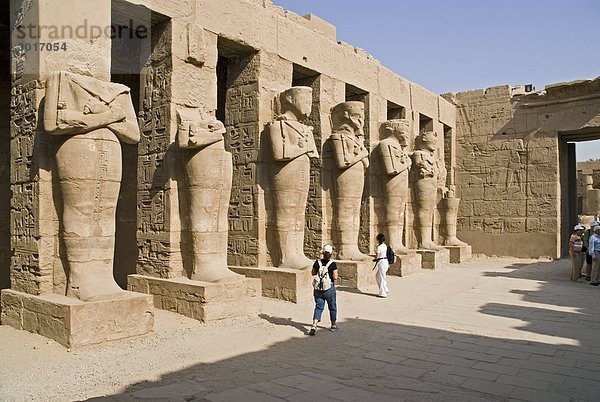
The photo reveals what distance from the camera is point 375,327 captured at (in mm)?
6977

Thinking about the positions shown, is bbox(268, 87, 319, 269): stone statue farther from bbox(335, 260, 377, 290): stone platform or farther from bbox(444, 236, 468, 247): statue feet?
bbox(444, 236, 468, 247): statue feet

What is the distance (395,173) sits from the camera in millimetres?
11633

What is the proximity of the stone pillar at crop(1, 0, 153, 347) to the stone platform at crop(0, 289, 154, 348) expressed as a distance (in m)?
0.01

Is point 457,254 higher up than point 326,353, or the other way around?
point 457,254

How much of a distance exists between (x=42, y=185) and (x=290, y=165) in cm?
396


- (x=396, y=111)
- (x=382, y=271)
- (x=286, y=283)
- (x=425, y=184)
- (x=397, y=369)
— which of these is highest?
(x=396, y=111)

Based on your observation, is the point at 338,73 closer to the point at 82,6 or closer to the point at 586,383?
the point at 82,6

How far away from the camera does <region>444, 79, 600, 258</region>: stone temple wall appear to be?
49.8 ft

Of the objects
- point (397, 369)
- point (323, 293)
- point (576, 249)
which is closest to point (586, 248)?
point (576, 249)

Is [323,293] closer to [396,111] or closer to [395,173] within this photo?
[395,173]

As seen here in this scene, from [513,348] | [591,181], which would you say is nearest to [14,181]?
[513,348]

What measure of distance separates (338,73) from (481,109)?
7.52 metres

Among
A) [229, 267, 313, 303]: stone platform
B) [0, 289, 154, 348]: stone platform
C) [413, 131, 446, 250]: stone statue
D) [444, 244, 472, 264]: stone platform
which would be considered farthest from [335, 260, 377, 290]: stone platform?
[444, 244, 472, 264]: stone platform

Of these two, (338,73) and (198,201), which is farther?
(338,73)
